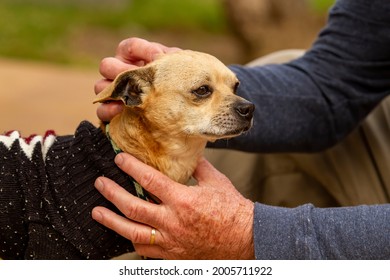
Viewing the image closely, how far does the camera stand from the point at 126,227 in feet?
4.84

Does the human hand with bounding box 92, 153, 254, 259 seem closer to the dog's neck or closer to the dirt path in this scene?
the dog's neck

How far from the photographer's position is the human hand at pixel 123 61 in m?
1.58

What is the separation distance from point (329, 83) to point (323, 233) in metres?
0.66

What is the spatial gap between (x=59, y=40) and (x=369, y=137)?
4381 millimetres

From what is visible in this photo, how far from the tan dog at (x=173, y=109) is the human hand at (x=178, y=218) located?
7cm

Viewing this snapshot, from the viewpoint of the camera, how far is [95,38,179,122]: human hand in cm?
158

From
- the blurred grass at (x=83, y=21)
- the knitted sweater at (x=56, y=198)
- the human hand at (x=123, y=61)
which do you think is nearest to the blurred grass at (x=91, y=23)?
the blurred grass at (x=83, y=21)

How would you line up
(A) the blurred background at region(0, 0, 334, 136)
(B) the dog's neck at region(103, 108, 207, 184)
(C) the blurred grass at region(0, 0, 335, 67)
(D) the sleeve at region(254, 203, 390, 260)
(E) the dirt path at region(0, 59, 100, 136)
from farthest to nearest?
(C) the blurred grass at region(0, 0, 335, 67) → (A) the blurred background at region(0, 0, 334, 136) → (E) the dirt path at region(0, 59, 100, 136) → (B) the dog's neck at region(103, 108, 207, 184) → (D) the sleeve at region(254, 203, 390, 260)

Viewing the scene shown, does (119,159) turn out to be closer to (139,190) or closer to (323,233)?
(139,190)

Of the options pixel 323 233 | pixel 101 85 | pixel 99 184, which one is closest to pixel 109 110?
pixel 101 85

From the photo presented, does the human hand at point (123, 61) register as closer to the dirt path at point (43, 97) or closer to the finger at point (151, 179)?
the finger at point (151, 179)

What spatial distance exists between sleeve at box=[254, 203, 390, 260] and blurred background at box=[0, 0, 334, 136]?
89.0 inches

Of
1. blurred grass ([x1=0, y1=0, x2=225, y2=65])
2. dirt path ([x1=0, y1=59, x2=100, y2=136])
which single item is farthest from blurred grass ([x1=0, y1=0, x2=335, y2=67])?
dirt path ([x1=0, y1=59, x2=100, y2=136])

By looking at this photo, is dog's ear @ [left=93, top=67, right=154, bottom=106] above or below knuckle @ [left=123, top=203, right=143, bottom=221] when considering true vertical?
above
